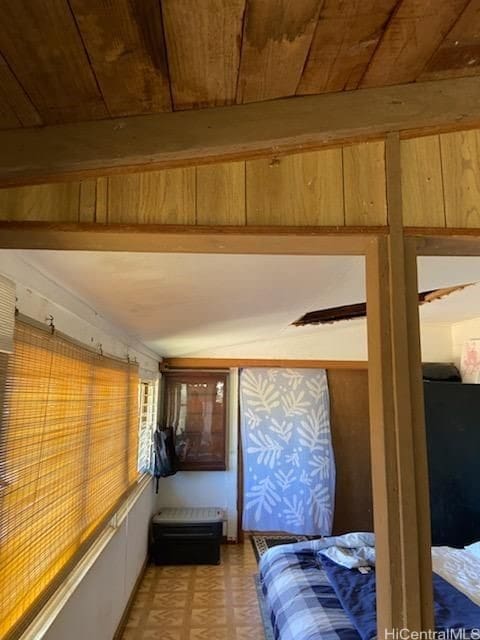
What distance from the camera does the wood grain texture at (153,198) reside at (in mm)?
870

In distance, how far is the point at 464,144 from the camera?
94 cm

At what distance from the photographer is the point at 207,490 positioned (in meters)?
5.18

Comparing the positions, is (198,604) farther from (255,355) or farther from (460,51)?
(460,51)

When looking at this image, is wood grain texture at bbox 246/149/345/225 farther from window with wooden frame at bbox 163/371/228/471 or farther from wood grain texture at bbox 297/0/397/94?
window with wooden frame at bbox 163/371/228/471

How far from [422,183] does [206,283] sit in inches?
36.7

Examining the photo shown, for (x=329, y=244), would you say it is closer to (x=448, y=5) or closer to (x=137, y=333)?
(x=448, y=5)

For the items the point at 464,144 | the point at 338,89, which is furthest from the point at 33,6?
the point at 464,144

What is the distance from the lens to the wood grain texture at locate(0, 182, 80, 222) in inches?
33.4

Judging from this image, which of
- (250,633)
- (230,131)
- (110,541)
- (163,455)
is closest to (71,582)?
(110,541)

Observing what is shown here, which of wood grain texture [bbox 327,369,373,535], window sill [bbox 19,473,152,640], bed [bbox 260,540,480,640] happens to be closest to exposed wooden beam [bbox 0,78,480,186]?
window sill [bbox 19,473,152,640]

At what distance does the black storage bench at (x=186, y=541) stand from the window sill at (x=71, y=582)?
1347 mm

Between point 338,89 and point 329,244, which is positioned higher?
point 338,89

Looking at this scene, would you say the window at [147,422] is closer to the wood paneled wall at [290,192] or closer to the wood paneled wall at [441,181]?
the wood paneled wall at [290,192]

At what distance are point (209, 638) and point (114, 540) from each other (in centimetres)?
98
